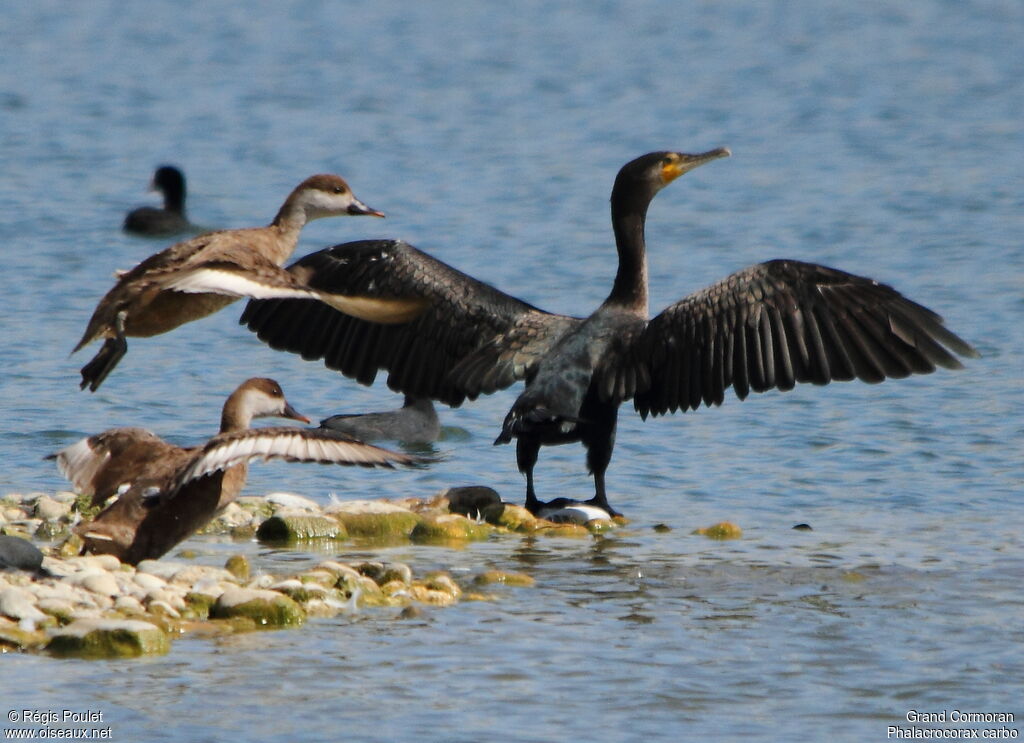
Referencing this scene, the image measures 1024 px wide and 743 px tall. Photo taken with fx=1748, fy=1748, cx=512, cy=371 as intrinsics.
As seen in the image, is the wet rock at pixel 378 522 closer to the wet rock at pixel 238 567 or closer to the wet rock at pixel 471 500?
the wet rock at pixel 471 500

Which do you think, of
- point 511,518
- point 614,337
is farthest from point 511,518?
point 614,337

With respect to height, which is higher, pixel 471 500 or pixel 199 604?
pixel 471 500

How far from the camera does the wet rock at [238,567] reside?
764 cm

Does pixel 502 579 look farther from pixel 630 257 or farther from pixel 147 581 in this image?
pixel 630 257

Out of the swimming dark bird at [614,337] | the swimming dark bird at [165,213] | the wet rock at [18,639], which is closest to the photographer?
the wet rock at [18,639]

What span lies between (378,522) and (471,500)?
25.6 inches

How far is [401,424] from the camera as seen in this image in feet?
38.3

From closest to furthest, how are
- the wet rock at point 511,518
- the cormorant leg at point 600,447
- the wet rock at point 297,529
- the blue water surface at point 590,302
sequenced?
the blue water surface at point 590,302 < the wet rock at point 297,529 < the cormorant leg at point 600,447 < the wet rock at point 511,518

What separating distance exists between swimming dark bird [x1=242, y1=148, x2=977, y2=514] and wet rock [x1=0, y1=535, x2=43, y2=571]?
242 centimetres

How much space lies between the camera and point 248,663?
6328mm

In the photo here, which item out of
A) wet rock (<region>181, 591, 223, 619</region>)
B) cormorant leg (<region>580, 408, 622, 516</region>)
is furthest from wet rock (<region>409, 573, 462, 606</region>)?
cormorant leg (<region>580, 408, 622, 516</region>)

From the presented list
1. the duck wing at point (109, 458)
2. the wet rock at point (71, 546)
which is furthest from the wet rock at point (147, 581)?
the wet rock at point (71, 546)

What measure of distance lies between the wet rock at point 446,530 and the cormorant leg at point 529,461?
0.46 meters

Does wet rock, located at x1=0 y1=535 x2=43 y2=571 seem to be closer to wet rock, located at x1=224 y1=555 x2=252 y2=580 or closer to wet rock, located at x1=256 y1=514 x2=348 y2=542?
wet rock, located at x1=224 y1=555 x2=252 y2=580
